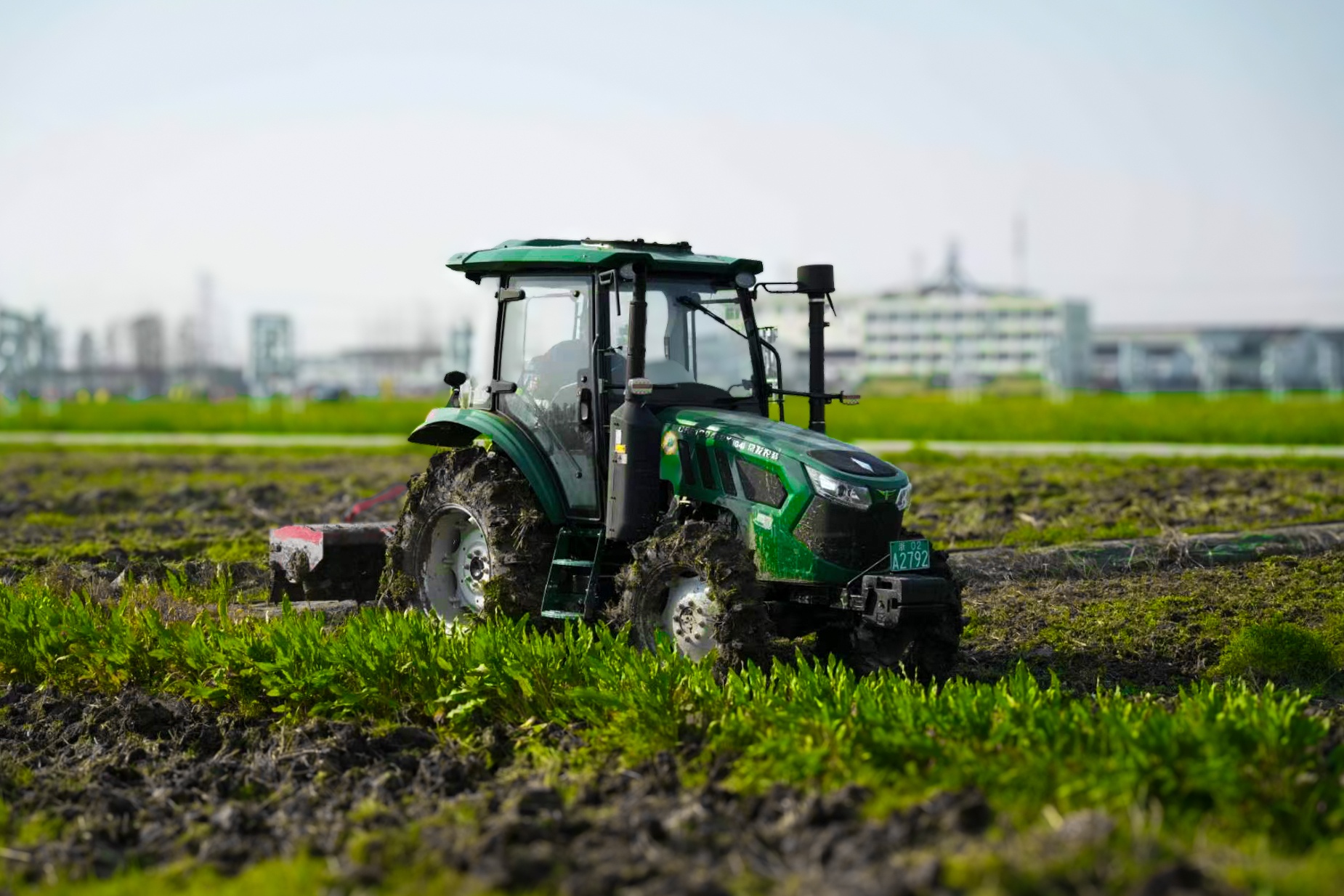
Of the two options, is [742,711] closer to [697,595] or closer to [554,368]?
[697,595]

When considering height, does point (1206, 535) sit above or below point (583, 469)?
below

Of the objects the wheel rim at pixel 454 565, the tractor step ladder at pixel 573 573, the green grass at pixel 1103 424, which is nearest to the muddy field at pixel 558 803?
the tractor step ladder at pixel 573 573

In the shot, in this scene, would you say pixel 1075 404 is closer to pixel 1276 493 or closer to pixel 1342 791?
pixel 1276 493

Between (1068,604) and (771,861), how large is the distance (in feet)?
19.8

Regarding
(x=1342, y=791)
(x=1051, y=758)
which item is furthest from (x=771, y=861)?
(x=1342, y=791)

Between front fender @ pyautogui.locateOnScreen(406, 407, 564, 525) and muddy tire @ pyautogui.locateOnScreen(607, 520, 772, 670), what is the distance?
91 cm

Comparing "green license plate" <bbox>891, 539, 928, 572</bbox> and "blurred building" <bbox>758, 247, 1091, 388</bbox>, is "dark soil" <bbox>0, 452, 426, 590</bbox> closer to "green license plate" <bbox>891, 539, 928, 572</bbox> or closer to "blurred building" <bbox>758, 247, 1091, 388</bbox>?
"green license plate" <bbox>891, 539, 928, 572</bbox>

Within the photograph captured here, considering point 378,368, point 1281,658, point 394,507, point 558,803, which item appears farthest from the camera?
point 378,368

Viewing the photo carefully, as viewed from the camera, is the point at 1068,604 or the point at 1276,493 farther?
the point at 1276,493

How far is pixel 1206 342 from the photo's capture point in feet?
341

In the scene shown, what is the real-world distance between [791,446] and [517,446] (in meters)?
1.94

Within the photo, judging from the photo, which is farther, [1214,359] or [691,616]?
[1214,359]

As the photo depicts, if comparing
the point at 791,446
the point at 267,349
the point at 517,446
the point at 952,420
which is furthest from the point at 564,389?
the point at 267,349

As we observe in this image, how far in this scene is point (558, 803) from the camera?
609 cm
